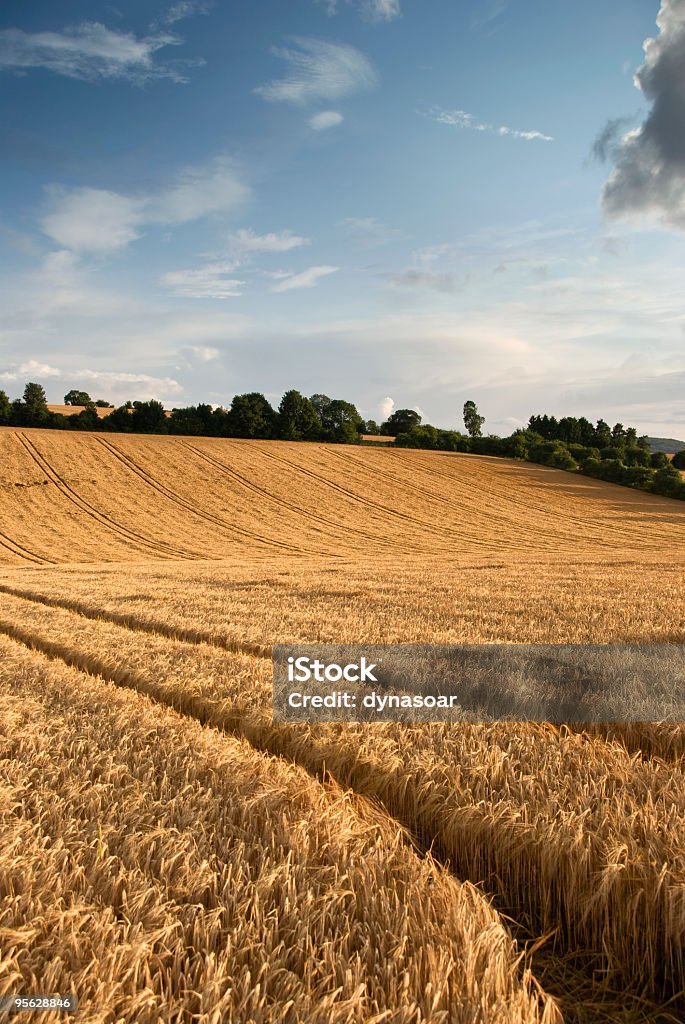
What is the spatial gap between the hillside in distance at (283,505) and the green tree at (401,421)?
106ft

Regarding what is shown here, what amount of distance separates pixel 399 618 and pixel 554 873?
25.7 ft

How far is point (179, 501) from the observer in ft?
161

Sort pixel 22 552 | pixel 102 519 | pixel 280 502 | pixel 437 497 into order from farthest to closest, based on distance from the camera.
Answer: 1. pixel 437 497
2. pixel 280 502
3. pixel 102 519
4. pixel 22 552

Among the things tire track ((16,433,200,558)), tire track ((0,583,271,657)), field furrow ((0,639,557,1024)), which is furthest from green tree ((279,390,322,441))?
field furrow ((0,639,557,1024))

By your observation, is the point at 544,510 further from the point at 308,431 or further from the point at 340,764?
the point at 340,764

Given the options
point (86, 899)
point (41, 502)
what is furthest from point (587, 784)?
point (41, 502)

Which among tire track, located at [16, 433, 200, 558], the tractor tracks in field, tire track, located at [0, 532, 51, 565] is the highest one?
the tractor tracks in field

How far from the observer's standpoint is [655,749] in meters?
4.83

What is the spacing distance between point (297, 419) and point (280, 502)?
35.1 m

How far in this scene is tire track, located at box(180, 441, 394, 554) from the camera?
42.4m

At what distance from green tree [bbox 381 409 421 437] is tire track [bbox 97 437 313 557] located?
182 feet

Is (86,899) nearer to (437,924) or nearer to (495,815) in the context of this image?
(437,924)

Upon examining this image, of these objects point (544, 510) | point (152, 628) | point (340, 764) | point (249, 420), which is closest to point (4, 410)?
point (249, 420)

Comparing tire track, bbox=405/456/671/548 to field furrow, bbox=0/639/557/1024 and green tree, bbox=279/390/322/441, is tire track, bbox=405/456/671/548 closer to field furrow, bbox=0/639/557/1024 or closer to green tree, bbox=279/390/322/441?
green tree, bbox=279/390/322/441
